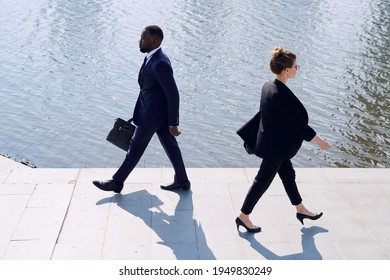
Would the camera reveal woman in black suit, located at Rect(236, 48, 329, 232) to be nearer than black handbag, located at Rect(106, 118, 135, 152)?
Yes

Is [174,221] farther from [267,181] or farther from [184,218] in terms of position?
[267,181]

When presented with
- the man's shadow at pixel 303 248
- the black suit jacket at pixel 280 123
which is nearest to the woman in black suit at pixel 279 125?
the black suit jacket at pixel 280 123

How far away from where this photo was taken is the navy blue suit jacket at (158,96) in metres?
5.59

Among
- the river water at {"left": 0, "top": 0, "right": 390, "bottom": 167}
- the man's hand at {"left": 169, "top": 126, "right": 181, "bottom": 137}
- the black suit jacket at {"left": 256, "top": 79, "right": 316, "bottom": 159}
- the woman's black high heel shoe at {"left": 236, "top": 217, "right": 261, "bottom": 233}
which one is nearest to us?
the black suit jacket at {"left": 256, "top": 79, "right": 316, "bottom": 159}

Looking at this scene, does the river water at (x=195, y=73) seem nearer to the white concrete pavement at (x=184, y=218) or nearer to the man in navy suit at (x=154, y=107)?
the white concrete pavement at (x=184, y=218)

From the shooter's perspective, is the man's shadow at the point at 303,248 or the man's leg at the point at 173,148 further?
the man's leg at the point at 173,148

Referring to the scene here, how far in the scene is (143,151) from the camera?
6082mm

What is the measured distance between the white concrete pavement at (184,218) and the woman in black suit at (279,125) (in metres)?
0.52

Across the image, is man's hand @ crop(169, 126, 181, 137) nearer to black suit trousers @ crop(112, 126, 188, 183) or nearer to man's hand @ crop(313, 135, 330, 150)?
black suit trousers @ crop(112, 126, 188, 183)

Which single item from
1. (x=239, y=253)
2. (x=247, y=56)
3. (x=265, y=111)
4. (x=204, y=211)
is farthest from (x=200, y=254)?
(x=247, y=56)

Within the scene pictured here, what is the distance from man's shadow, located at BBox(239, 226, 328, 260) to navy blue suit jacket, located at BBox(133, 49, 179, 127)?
4.66 ft

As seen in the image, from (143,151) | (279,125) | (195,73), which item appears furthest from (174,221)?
(195,73)

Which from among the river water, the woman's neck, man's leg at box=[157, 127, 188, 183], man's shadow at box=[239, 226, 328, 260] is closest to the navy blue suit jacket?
man's leg at box=[157, 127, 188, 183]

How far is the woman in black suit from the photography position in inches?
191
